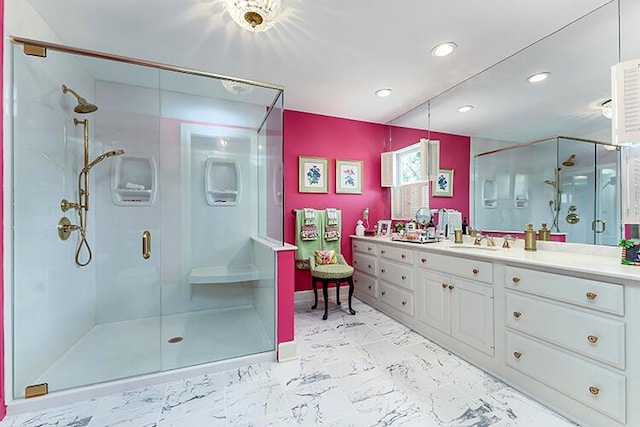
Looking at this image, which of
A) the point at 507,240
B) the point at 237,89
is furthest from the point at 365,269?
the point at 237,89

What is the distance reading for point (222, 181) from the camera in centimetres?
322

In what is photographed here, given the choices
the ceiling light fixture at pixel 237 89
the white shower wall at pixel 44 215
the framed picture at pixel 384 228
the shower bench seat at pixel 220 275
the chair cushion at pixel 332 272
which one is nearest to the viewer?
the white shower wall at pixel 44 215

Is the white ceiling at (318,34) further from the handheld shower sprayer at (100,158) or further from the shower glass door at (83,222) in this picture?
the handheld shower sprayer at (100,158)

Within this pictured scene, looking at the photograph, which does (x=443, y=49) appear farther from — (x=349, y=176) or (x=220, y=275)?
(x=220, y=275)

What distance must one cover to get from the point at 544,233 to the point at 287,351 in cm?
227

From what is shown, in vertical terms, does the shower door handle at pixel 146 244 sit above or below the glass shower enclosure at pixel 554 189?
below

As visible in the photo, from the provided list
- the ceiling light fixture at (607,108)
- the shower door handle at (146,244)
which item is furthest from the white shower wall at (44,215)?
the ceiling light fixture at (607,108)

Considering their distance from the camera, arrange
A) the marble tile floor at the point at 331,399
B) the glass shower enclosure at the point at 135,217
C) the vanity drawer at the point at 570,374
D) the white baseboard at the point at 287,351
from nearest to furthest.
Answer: the vanity drawer at the point at 570,374 → the marble tile floor at the point at 331,399 → the glass shower enclosure at the point at 135,217 → the white baseboard at the point at 287,351

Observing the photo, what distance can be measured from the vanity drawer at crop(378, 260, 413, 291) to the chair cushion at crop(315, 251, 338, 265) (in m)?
0.57

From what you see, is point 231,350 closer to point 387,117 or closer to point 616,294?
point 616,294

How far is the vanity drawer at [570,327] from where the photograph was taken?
4.38 feet

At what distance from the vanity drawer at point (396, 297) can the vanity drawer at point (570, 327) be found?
974mm

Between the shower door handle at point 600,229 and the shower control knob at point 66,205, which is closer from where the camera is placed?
the shower door handle at point 600,229

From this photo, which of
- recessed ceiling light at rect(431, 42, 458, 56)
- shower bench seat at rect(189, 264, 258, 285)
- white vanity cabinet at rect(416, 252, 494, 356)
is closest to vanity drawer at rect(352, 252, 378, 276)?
white vanity cabinet at rect(416, 252, 494, 356)
